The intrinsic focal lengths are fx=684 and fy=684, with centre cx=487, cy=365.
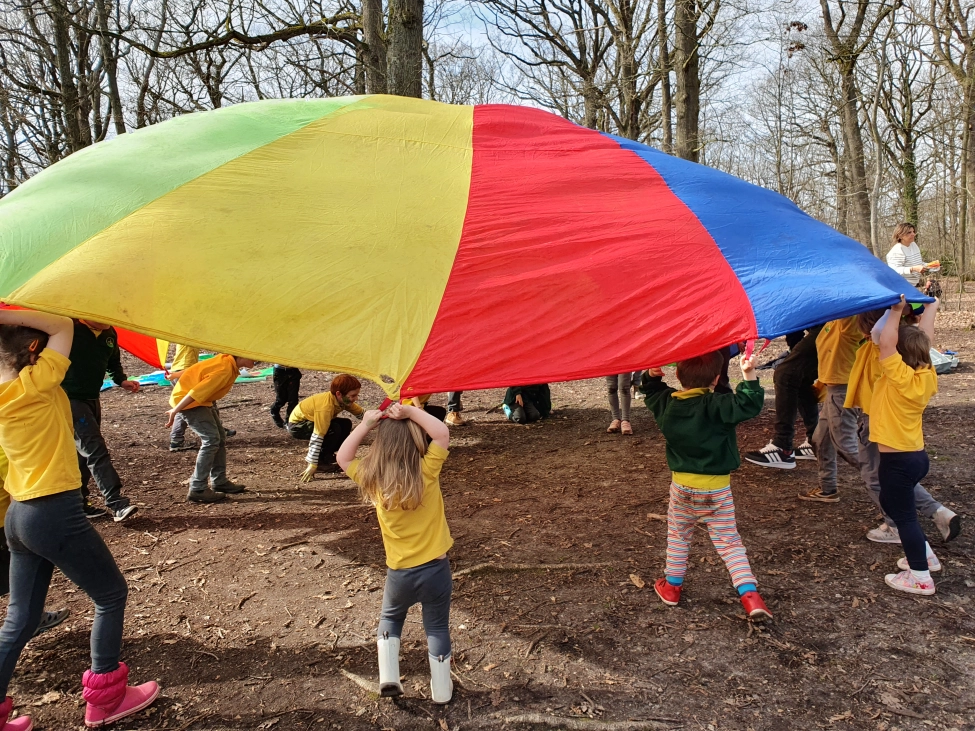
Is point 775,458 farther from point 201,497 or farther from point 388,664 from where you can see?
point 201,497

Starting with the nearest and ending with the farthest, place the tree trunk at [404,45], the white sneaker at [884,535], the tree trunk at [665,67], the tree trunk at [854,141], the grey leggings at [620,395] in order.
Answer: the white sneaker at [884,535]
the tree trunk at [404,45]
the grey leggings at [620,395]
the tree trunk at [665,67]
the tree trunk at [854,141]

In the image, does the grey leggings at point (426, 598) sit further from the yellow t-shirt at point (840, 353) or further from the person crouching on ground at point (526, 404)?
the person crouching on ground at point (526, 404)

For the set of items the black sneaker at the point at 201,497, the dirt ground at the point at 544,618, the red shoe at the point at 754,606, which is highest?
the black sneaker at the point at 201,497

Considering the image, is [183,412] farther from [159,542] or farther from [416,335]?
[416,335]

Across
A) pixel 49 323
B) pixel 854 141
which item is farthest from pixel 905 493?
pixel 854 141

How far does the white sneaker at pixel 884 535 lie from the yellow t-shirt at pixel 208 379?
4.95 meters

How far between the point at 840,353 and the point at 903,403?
1332mm

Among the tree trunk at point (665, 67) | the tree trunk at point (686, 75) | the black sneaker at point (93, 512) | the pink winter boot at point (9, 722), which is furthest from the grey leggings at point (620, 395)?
the tree trunk at point (665, 67)

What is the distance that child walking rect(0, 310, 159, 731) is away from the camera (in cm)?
285

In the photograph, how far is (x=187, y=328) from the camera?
9.27 feet

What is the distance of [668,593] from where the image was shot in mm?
3818

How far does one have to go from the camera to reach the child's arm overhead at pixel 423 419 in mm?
2914

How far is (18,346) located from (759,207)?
3932mm

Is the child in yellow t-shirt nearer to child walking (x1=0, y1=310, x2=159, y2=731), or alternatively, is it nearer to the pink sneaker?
the pink sneaker
